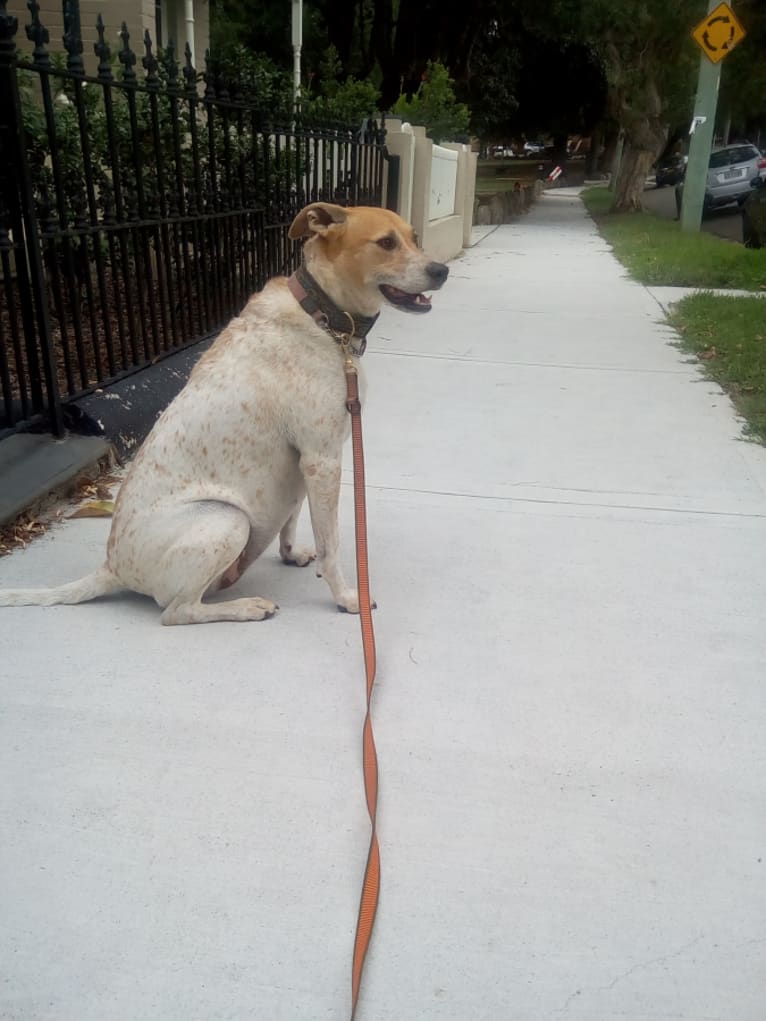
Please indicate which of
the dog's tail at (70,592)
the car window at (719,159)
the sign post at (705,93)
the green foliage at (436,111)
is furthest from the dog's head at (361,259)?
the car window at (719,159)

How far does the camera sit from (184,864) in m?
2.07

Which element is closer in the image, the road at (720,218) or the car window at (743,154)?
the road at (720,218)

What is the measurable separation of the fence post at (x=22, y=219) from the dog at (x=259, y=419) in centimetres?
132

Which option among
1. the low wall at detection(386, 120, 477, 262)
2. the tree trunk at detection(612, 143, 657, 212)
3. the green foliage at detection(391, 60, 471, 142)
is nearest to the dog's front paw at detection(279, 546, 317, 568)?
the low wall at detection(386, 120, 477, 262)

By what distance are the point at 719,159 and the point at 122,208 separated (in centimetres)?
2438

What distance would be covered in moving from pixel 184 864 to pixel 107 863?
7.2 inches

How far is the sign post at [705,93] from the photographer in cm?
1480

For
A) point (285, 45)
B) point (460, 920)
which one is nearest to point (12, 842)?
point (460, 920)

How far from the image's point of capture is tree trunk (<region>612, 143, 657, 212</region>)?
24.0 metres

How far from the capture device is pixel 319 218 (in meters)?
2.99

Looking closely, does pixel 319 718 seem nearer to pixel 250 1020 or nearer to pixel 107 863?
pixel 107 863

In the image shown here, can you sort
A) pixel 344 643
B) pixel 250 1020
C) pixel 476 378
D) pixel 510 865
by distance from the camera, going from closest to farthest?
pixel 250 1020, pixel 510 865, pixel 344 643, pixel 476 378

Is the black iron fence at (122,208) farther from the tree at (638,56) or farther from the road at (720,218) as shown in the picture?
the tree at (638,56)

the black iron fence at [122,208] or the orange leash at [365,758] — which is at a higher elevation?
the black iron fence at [122,208]
